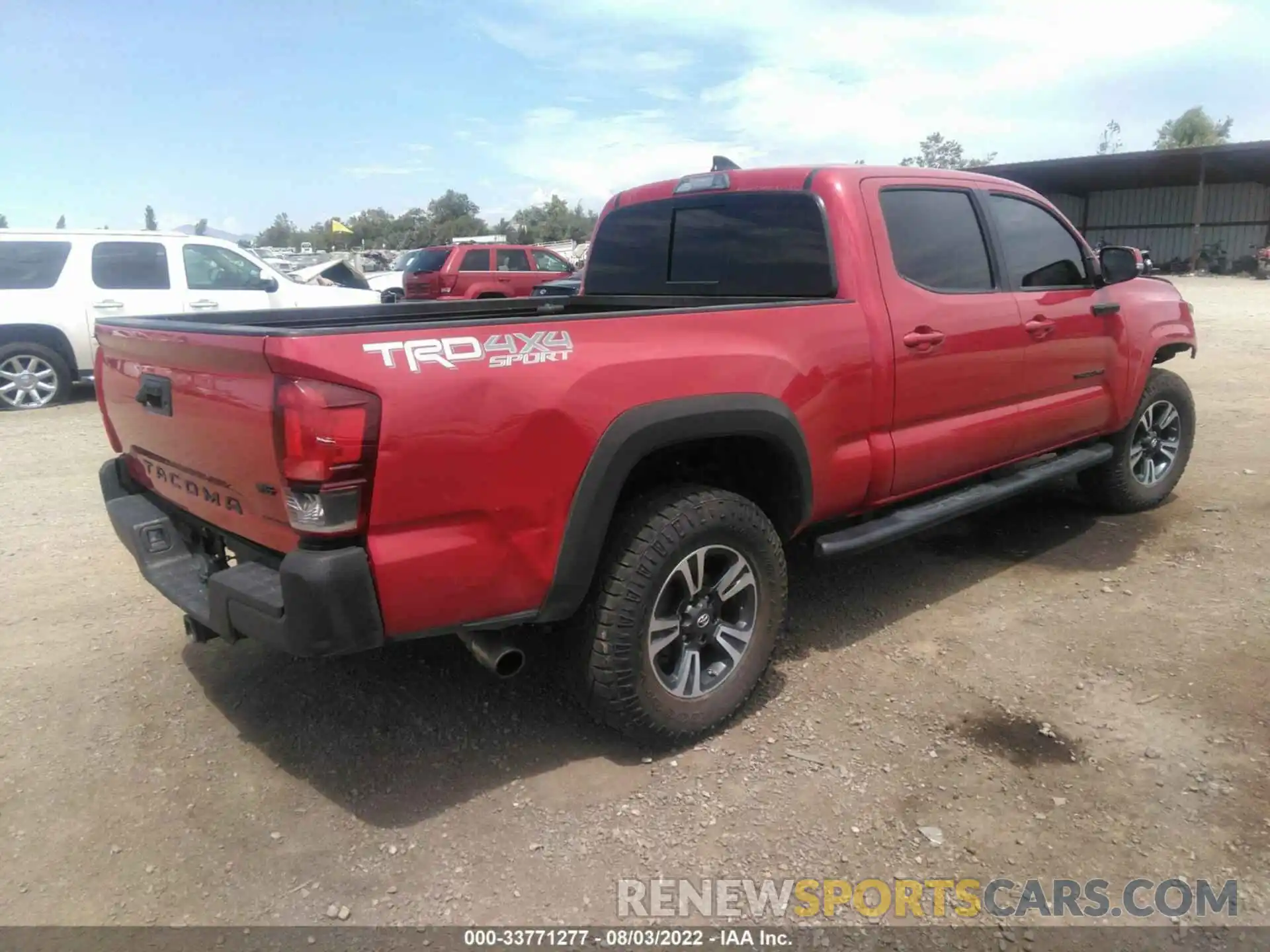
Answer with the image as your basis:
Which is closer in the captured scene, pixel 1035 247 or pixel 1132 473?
pixel 1035 247

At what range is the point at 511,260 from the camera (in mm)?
18094

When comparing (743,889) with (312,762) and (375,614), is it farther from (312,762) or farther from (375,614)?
(312,762)

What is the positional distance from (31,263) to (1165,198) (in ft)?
121

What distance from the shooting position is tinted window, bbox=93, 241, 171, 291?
9.87 meters

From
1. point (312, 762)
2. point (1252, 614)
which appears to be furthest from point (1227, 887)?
point (312, 762)

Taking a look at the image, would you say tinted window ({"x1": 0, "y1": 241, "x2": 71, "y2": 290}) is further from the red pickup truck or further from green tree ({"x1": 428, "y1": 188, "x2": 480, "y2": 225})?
green tree ({"x1": 428, "y1": 188, "x2": 480, "y2": 225})

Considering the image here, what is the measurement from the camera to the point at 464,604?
8.50 feet

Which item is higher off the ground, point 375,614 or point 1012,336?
point 1012,336

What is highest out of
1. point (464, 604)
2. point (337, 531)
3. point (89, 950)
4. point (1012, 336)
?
point (1012, 336)

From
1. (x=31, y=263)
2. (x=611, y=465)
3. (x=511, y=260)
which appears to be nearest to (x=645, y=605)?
(x=611, y=465)

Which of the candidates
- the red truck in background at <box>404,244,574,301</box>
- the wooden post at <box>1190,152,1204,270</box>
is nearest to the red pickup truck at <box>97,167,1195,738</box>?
the red truck in background at <box>404,244,574,301</box>

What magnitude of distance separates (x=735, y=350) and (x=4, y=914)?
8.55 ft

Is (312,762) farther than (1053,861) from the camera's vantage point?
Yes

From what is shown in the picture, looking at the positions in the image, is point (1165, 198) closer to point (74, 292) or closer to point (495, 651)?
point (74, 292)
